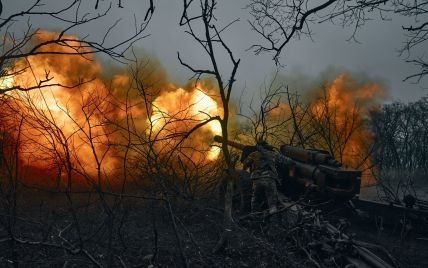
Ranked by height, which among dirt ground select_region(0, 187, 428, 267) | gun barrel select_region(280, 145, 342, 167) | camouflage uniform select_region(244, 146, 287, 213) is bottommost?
dirt ground select_region(0, 187, 428, 267)

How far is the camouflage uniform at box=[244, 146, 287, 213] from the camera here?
7.91 metres

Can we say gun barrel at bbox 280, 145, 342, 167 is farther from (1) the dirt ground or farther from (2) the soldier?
(1) the dirt ground

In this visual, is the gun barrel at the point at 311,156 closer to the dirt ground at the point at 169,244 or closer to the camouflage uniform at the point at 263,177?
the camouflage uniform at the point at 263,177

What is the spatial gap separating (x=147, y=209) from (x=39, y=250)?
3.97 meters

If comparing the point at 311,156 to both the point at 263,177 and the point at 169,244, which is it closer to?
the point at 263,177

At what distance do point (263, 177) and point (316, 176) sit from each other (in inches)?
43.2

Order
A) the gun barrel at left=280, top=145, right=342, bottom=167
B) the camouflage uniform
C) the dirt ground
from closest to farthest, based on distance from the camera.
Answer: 1. the dirt ground
2. the camouflage uniform
3. the gun barrel at left=280, top=145, right=342, bottom=167

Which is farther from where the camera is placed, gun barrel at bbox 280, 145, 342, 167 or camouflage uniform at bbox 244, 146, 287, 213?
gun barrel at bbox 280, 145, 342, 167

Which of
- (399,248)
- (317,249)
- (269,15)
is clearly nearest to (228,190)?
(317,249)

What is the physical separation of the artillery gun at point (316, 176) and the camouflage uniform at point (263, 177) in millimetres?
690

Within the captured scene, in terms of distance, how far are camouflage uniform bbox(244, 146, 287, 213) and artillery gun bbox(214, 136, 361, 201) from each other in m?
0.69

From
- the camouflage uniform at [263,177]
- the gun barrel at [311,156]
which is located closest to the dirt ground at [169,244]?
the camouflage uniform at [263,177]

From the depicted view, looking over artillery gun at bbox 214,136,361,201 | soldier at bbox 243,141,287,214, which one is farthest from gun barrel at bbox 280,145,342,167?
soldier at bbox 243,141,287,214

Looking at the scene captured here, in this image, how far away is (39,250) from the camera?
20.6ft
